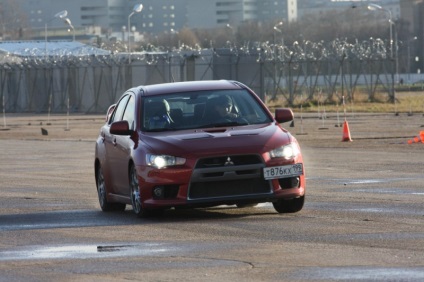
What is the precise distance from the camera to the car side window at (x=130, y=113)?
53.8ft

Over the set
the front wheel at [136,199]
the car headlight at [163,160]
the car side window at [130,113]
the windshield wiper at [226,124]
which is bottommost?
the front wheel at [136,199]

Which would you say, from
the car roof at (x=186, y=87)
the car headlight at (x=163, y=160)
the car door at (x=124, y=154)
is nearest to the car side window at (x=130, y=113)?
the car door at (x=124, y=154)

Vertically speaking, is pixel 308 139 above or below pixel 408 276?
below

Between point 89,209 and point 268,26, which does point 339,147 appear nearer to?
point 89,209

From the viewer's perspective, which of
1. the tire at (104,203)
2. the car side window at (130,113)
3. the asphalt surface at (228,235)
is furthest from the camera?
the tire at (104,203)

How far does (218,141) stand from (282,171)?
762 mm

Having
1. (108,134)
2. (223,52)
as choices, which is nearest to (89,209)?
(108,134)

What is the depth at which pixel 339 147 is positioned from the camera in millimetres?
34188

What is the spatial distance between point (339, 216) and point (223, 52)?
65067 millimetres

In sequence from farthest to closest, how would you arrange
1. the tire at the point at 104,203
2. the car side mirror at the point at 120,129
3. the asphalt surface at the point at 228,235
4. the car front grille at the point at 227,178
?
the tire at the point at 104,203 < the car side mirror at the point at 120,129 < the car front grille at the point at 227,178 < the asphalt surface at the point at 228,235

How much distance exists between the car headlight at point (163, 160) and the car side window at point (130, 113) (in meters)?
1.23

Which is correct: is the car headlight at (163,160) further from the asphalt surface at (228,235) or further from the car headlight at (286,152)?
the car headlight at (286,152)

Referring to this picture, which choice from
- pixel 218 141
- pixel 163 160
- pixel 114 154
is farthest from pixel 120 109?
pixel 218 141

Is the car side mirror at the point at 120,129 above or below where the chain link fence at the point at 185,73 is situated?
above
